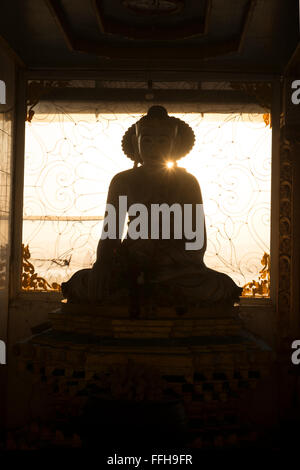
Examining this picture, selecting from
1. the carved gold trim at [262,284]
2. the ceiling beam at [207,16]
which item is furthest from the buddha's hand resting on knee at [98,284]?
the ceiling beam at [207,16]

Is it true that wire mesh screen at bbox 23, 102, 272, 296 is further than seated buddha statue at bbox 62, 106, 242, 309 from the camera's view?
Yes

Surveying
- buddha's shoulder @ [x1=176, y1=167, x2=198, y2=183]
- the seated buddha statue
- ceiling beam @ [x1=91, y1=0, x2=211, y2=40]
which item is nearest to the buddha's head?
the seated buddha statue

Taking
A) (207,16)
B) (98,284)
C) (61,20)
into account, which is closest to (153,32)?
(207,16)

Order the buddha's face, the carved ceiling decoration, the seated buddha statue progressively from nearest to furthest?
the seated buddha statue → the carved ceiling decoration → the buddha's face

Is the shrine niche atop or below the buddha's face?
below

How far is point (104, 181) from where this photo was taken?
3.79 m

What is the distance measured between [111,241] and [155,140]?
616 mm

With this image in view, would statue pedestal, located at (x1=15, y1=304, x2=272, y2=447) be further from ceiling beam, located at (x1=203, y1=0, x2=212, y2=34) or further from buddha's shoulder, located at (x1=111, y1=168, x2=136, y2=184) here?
ceiling beam, located at (x1=203, y1=0, x2=212, y2=34)

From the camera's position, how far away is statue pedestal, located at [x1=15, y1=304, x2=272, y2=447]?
2.53 m

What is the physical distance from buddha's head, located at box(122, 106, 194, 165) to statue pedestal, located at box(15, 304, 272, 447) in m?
0.98

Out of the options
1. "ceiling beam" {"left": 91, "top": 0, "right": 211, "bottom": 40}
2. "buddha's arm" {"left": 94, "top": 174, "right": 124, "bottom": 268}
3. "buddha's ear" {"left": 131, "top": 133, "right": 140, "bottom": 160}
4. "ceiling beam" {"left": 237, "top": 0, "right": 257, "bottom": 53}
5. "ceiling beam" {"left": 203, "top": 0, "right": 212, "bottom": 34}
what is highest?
"ceiling beam" {"left": 91, "top": 0, "right": 211, "bottom": 40}

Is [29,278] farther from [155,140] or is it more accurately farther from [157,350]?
[157,350]

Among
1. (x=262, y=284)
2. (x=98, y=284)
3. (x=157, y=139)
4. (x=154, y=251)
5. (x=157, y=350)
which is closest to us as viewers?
(x=157, y=350)
